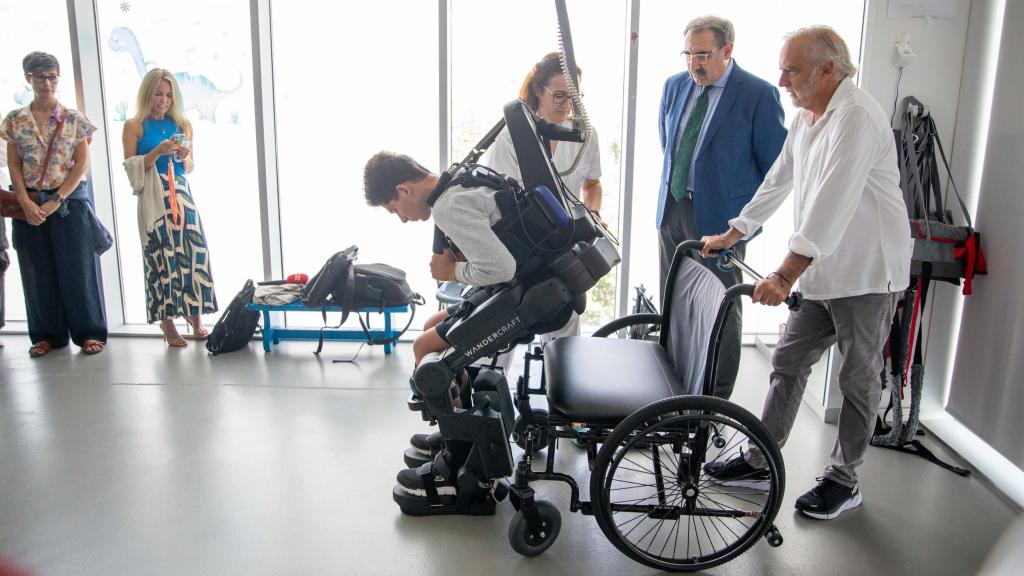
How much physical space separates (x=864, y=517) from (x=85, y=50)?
4336 millimetres

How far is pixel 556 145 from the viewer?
289 centimetres

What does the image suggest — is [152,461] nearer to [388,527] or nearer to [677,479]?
[388,527]

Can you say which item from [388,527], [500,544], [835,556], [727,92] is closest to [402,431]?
[388,527]

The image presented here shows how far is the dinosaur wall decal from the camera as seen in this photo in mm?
3953

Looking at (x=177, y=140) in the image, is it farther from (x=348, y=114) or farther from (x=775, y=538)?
(x=775, y=538)

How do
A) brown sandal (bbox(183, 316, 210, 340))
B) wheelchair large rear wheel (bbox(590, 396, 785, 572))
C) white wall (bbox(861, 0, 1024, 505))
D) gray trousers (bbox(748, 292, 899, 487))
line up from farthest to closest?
brown sandal (bbox(183, 316, 210, 340)) → white wall (bbox(861, 0, 1024, 505)) → gray trousers (bbox(748, 292, 899, 487)) → wheelchair large rear wheel (bbox(590, 396, 785, 572))

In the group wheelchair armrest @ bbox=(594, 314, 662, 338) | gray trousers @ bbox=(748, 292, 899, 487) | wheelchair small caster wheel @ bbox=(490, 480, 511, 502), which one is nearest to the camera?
gray trousers @ bbox=(748, 292, 899, 487)

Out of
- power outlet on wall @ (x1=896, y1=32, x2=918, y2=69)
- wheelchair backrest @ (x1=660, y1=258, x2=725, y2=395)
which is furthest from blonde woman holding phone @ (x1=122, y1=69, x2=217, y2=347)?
power outlet on wall @ (x1=896, y1=32, x2=918, y2=69)

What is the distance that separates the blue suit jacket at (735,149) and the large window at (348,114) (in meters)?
1.77

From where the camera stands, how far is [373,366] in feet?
12.2

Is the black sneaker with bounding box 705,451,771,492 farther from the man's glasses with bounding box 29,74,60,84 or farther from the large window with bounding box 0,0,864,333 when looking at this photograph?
the man's glasses with bounding box 29,74,60,84

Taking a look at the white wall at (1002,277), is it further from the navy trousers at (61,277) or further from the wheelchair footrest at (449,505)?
the navy trousers at (61,277)

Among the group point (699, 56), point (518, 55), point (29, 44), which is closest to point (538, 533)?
point (699, 56)

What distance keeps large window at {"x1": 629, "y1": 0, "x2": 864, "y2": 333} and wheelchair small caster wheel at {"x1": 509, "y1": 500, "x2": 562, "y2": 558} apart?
2211mm
